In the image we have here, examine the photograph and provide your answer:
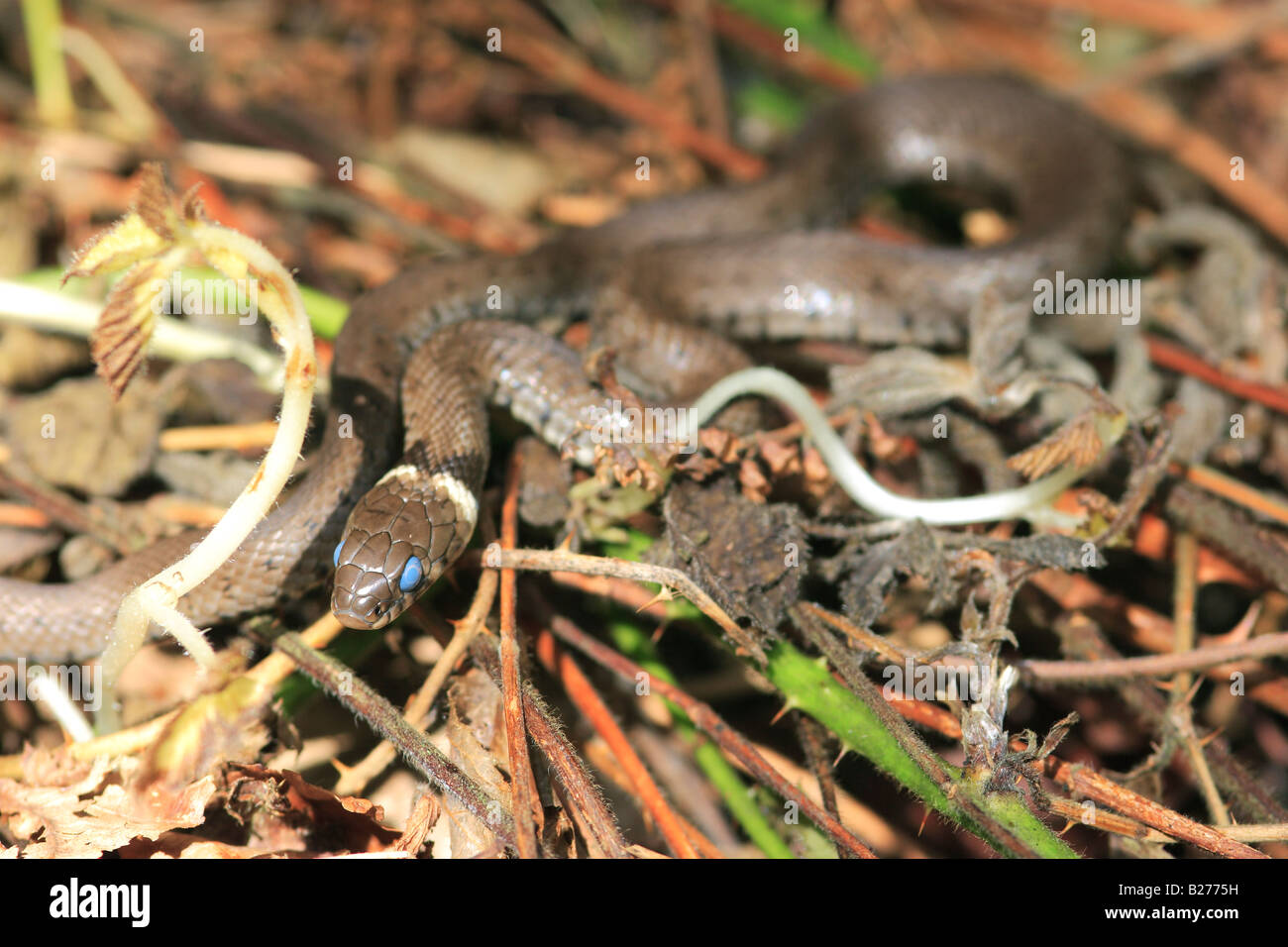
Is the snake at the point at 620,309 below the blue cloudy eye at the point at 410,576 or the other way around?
the other way around

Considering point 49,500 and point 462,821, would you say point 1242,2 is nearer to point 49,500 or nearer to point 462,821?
point 462,821

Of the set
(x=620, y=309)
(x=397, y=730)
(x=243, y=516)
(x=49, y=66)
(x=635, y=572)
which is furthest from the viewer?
(x=49, y=66)

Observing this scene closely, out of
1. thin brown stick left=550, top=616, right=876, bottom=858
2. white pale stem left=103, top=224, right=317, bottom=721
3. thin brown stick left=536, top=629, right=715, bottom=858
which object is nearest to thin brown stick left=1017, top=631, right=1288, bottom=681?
thin brown stick left=550, top=616, right=876, bottom=858

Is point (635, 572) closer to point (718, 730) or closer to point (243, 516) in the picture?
point (718, 730)

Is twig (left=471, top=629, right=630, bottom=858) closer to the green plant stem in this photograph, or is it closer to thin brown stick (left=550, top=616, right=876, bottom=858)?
thin brown stick (left=550, top=616, right=876, bottom=858)

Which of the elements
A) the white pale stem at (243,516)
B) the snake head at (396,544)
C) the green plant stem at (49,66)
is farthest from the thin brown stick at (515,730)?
the green plant stem at (49,66)

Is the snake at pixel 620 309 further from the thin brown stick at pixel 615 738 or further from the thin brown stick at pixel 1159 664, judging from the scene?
the thin brown stick at pixel 1159 664

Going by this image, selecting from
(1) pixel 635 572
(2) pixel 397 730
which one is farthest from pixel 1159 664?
(2) pixel 397 730
